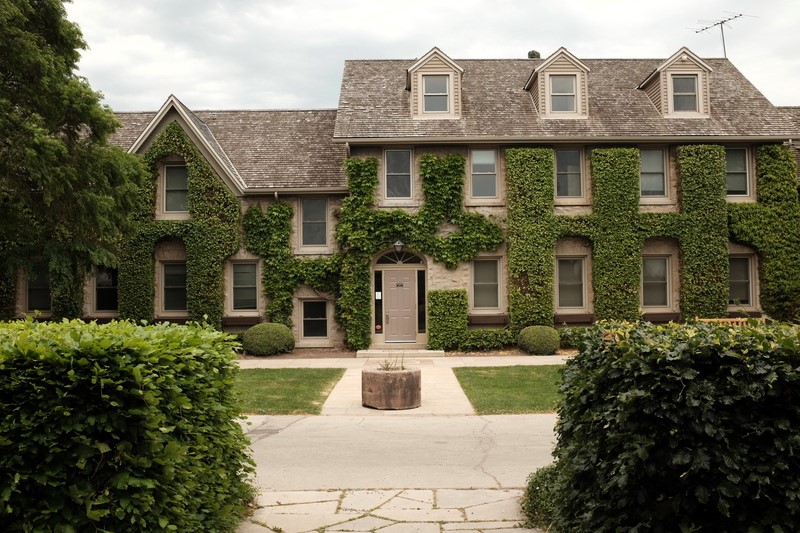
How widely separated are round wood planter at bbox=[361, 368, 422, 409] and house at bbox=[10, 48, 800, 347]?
9.63 meters

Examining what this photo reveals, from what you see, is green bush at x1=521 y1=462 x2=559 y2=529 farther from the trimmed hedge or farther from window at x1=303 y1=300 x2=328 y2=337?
window at x1=303 y1=300 x2=328 y2=337

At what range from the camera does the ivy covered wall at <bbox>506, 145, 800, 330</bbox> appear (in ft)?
70.1

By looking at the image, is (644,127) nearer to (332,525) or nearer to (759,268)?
(759,268)

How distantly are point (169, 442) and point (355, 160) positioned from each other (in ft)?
58.6

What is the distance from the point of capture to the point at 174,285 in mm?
22469

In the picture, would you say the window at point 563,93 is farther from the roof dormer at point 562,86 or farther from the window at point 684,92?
the window at point 684,92

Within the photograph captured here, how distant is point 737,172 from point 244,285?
16670mm

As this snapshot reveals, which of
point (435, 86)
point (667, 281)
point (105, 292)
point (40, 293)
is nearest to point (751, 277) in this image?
point (667, 281)

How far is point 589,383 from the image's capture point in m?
4.53

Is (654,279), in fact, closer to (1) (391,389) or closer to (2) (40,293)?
(1) (391,389)

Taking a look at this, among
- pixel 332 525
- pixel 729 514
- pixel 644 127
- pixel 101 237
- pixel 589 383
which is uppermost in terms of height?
pixel 644 127

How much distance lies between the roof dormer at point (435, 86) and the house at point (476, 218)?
0.06 metres

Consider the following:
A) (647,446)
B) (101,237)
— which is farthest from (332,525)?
(101,237)

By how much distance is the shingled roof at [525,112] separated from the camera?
2152 cm
